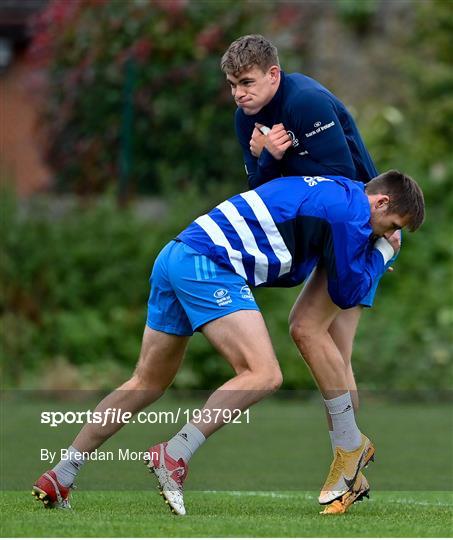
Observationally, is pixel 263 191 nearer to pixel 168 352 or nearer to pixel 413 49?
pixel 168 352

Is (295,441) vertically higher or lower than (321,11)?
lower

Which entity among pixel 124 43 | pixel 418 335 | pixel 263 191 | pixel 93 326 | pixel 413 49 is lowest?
pixel 418 335

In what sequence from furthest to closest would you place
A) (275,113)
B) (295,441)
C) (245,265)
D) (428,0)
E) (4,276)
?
1. (428,0)
2. (4,276)
3. (295,441)
4. (275,113)
5. (245,265)

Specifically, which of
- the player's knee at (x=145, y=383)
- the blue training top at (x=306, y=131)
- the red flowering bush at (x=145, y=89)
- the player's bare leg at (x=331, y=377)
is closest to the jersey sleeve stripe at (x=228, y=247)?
the player's bare leg at (x=331, y=377)

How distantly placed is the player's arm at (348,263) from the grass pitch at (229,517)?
1043 millimetres

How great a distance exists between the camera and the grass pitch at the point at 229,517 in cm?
543

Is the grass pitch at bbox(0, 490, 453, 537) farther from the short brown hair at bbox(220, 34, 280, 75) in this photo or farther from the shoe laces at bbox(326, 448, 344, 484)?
the short brown hair at bbox(220, 34, 280, 75)

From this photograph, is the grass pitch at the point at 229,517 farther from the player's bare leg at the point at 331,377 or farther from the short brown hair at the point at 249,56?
the short brown hair at the point at 249,56

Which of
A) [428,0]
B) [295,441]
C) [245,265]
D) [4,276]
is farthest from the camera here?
[428,0]

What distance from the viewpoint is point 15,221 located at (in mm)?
14742

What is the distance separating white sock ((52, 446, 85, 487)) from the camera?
638 centimetres

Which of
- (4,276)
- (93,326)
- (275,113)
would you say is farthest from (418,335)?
(275,113)

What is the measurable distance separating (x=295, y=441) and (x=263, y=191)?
4.90 meters

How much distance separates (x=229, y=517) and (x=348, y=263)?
4.20ft
